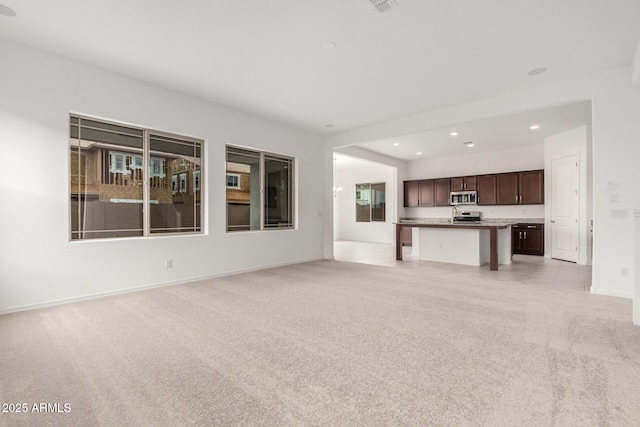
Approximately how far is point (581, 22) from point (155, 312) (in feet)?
17.2

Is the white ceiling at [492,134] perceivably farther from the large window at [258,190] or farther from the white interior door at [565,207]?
the large window at [258,190]

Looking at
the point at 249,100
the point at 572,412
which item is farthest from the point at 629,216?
the point at 249,100

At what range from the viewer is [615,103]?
388 cm

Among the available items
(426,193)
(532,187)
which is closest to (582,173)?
(532,187)

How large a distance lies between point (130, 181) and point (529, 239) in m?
8.96

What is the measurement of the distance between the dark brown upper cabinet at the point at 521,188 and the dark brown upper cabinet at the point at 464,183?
0.64 m

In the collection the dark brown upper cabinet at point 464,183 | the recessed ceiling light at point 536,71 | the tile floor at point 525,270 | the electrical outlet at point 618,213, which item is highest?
the recessed ceiling light at point 536,71

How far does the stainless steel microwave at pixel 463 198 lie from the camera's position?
906 cm

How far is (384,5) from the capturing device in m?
2.68

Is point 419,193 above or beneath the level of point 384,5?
beneath

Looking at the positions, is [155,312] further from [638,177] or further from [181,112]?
[638,177]

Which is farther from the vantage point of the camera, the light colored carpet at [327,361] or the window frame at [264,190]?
the window frame at [264,190]

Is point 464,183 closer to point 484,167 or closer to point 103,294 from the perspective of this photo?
point 484,167

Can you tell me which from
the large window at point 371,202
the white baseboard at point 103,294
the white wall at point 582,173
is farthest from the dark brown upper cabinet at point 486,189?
the white baseboard at point 103,294
